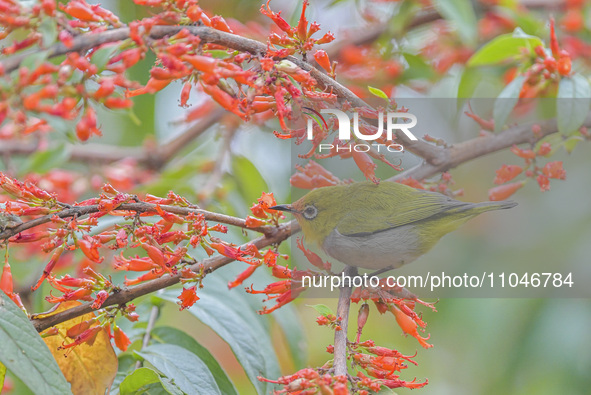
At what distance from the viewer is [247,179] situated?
3.49 m

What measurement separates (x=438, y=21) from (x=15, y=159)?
2.71 m

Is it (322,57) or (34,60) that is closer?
(34,60)

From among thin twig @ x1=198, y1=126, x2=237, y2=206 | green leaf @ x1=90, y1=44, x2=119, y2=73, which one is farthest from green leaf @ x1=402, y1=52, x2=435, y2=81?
green leaf @ x1=90, y1=44, x2=119, y2=73

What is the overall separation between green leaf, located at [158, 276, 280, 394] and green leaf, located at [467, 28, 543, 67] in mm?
1314

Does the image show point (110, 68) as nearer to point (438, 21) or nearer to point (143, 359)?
point (143, 359)

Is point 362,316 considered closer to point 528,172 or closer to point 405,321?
point 405,321

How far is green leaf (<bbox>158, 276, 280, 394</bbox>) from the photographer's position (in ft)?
6.69

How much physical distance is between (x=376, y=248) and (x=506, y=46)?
103 cm

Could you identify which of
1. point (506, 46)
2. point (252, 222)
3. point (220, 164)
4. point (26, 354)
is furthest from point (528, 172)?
point (220, 164)

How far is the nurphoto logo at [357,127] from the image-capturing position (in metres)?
1.67

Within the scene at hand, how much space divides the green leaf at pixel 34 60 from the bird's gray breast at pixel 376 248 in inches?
35.7

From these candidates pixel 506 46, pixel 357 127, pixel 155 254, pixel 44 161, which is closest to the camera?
pixel 155 254

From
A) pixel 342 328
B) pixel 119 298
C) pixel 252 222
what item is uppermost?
pixel 252 222

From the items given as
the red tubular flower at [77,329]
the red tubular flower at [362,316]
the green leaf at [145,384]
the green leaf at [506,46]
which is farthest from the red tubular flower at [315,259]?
the green leaf at [506,46]
